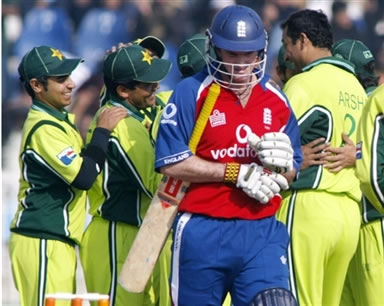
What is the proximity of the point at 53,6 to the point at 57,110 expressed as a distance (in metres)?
9.10

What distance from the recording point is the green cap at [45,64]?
922 cm

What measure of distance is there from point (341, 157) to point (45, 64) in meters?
2.26

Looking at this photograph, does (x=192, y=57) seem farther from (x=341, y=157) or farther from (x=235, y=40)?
(x=235, y=40)

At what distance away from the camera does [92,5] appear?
1797cm

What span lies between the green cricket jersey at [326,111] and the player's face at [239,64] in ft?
3.38

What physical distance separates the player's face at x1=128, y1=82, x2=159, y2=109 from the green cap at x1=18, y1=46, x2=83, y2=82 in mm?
471

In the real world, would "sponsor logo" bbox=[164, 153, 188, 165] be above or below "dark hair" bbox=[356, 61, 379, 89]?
above

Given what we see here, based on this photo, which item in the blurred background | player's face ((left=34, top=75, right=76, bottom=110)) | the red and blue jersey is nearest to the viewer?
the red and blue jersey

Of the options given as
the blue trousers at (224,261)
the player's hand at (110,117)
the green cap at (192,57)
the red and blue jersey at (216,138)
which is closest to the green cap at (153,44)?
the green cap at (192,57)

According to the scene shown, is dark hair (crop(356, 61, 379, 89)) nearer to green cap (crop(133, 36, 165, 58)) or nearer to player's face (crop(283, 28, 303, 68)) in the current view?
player's face (crop(283, 28, 303, 68))

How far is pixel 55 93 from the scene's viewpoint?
Answer: 9.23m

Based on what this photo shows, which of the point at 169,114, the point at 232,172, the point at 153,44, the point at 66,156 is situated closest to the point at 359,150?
the point at 232,172

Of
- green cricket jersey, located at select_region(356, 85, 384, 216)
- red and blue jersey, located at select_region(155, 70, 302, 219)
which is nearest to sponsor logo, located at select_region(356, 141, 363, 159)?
green cricket jersey, located at select_region(356, 85, 384, 216)

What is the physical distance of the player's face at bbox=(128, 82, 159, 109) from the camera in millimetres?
9336
